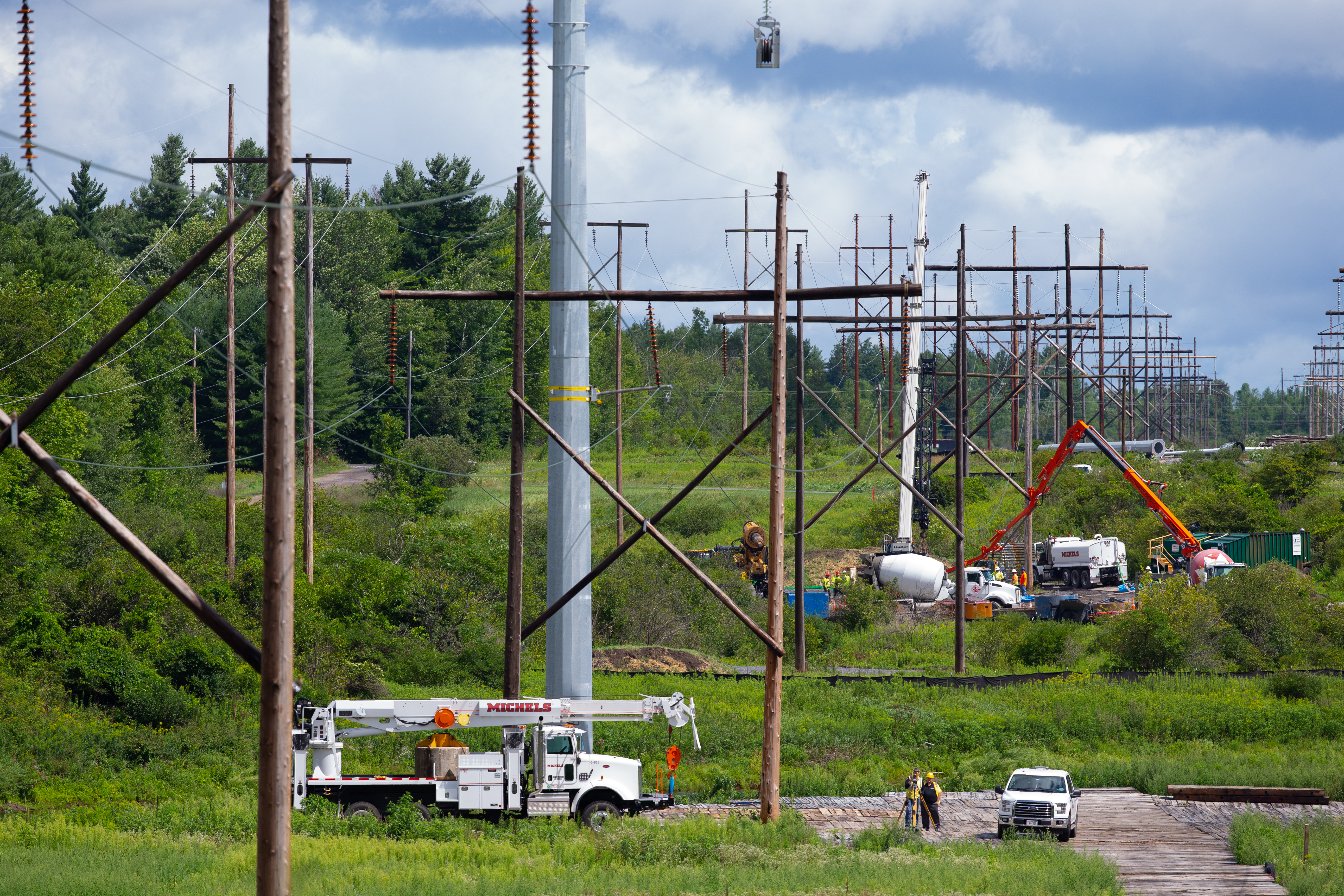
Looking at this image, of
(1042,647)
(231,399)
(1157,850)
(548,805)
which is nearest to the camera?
(1157,850)

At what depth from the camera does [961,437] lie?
37344 millimetres

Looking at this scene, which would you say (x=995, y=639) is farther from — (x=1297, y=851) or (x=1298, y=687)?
(x=1297, y=851)

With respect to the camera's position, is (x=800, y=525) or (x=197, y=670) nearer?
(x=197, y=670)

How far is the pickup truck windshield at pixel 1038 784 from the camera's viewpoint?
2334 centimetres

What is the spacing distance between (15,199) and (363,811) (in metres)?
78.0

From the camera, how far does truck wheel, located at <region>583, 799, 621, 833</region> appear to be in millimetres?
22688

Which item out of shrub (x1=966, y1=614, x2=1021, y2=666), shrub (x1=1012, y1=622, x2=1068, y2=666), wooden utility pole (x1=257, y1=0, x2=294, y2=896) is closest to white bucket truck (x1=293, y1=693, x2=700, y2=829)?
wooden utility pole (x1=257, y1=0, x2=294, y2=896)

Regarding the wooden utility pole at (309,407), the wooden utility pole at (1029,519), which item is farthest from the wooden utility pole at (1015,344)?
the wooden utility pole at (309,407)

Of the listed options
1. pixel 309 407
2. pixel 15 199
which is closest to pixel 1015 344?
pixel 309 407

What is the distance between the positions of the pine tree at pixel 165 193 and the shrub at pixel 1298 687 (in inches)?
3340

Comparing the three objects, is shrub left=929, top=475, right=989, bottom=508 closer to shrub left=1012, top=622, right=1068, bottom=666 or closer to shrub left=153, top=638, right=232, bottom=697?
shrub left=1012, top=622, right=1068, bottom=666

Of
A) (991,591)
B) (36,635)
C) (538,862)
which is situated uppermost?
(991,591)

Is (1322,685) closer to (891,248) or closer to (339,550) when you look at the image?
(339,550)

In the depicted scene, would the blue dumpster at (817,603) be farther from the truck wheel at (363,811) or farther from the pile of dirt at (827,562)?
the truck wheel at (363,811)
